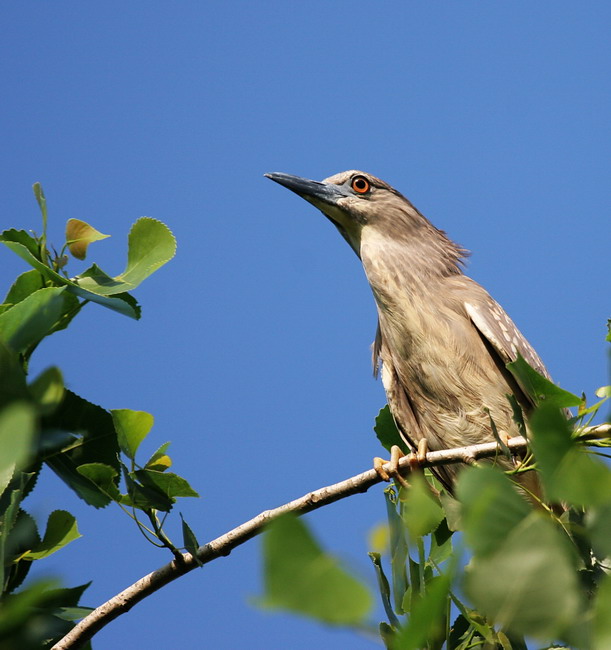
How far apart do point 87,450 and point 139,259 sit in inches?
15.8

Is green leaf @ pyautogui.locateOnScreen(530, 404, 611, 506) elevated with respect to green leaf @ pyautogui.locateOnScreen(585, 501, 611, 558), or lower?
elevated

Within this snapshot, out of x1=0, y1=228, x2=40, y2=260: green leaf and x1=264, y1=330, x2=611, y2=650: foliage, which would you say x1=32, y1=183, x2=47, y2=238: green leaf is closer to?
→ x1=0, y1=228, x2=40, y2=260: green leaf

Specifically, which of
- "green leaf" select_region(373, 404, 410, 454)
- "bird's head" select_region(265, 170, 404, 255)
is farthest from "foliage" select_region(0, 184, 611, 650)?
"bird's head" select_region(265, 170, 404, 255)

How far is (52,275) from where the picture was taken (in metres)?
1.48

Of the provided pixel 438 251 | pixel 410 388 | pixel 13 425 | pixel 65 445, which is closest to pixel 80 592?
pixel 65 445

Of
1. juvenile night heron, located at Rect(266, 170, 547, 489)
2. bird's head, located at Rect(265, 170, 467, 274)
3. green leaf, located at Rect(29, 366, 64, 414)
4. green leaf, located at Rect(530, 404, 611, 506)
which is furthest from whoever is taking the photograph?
bird's head, located at Rect(265, 170, 467, 274)

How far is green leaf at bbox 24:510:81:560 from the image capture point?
154 cm

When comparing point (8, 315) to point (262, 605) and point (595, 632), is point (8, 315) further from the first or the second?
point (595, 632)

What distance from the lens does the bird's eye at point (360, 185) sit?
5.25 metres

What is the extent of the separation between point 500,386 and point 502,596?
147 inches

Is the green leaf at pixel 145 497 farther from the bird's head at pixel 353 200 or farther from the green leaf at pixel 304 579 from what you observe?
the bird's head at pixel 353 200

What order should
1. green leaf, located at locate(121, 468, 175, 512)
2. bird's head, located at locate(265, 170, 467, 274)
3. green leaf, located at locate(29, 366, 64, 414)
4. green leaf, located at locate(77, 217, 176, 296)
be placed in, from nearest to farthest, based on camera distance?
green leaf, located at locate(29, 366, 64, 414), green leaf, located at locate(77, 217, 176, 296), green leaf, located at locate(121, 468, 175, 512), bird's head, located at locate(265, 170, 467, 274)

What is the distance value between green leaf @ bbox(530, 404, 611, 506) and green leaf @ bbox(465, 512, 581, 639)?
1.9 inches

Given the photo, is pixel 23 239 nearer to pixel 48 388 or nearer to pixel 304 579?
pixel 48 388
